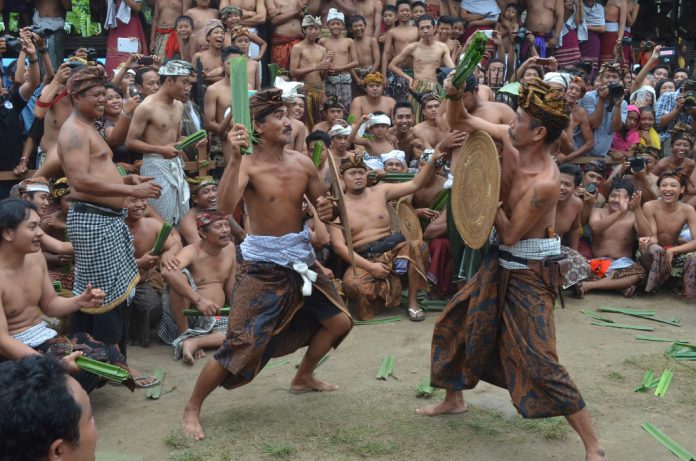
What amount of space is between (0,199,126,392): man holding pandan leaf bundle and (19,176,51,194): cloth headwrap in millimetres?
1666

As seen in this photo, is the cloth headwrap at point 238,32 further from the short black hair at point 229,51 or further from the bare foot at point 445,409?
the bare foot at point 445,409

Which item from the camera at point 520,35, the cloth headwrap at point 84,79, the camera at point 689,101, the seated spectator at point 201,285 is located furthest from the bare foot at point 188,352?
the camera at point 520,35

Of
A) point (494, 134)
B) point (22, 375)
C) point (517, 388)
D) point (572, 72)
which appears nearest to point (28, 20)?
point (572, 72)

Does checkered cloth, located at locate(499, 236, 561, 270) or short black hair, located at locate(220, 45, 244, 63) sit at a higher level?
short black hair, located at locate(220, 45, 244, 63)

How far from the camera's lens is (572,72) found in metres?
10.7

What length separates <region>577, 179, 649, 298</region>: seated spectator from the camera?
26.6 feet

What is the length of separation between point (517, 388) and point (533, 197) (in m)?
0.99

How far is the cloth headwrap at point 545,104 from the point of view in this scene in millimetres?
4320

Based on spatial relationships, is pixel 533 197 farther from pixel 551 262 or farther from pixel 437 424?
pixel 437 424

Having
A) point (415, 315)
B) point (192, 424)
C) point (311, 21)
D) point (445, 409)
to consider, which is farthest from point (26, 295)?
point (311, 21)

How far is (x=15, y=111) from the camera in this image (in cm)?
781

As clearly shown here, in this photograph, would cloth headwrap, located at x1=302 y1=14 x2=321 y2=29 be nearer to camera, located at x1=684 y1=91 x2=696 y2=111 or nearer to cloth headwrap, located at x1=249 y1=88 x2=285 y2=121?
camera, located at x1=684 y1=91 x2=696 y2=111

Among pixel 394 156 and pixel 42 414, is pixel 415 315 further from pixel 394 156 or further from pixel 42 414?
pixel 42 414

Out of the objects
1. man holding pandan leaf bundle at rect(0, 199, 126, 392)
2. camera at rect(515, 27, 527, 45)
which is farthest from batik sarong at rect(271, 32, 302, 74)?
man holding pandan leaf bundle at rect(0, 199, 126, 392)
